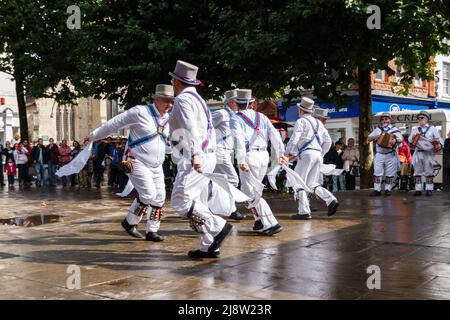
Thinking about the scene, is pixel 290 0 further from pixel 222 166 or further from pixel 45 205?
pixel 45 205

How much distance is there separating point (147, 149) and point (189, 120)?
1725 mm

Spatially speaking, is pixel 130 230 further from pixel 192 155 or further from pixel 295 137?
pixel 295 137

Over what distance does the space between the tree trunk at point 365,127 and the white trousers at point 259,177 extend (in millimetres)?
8194

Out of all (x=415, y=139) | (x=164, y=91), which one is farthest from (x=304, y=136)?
(x=415, y=139)

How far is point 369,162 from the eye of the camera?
1650 centimetres

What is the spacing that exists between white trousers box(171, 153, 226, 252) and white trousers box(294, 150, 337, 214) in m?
3.68

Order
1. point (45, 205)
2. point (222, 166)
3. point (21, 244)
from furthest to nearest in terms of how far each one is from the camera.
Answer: point (45, 205)
point (222, 166)
point (21, 244)

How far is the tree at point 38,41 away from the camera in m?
21.8

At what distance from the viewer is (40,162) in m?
22.3

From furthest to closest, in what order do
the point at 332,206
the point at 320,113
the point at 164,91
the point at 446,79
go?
the point at 446,79
the point at 320,113
the point at 332,206
the point at 164,91

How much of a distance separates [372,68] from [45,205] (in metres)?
8.67

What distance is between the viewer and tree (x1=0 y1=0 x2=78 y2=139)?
21.8m
